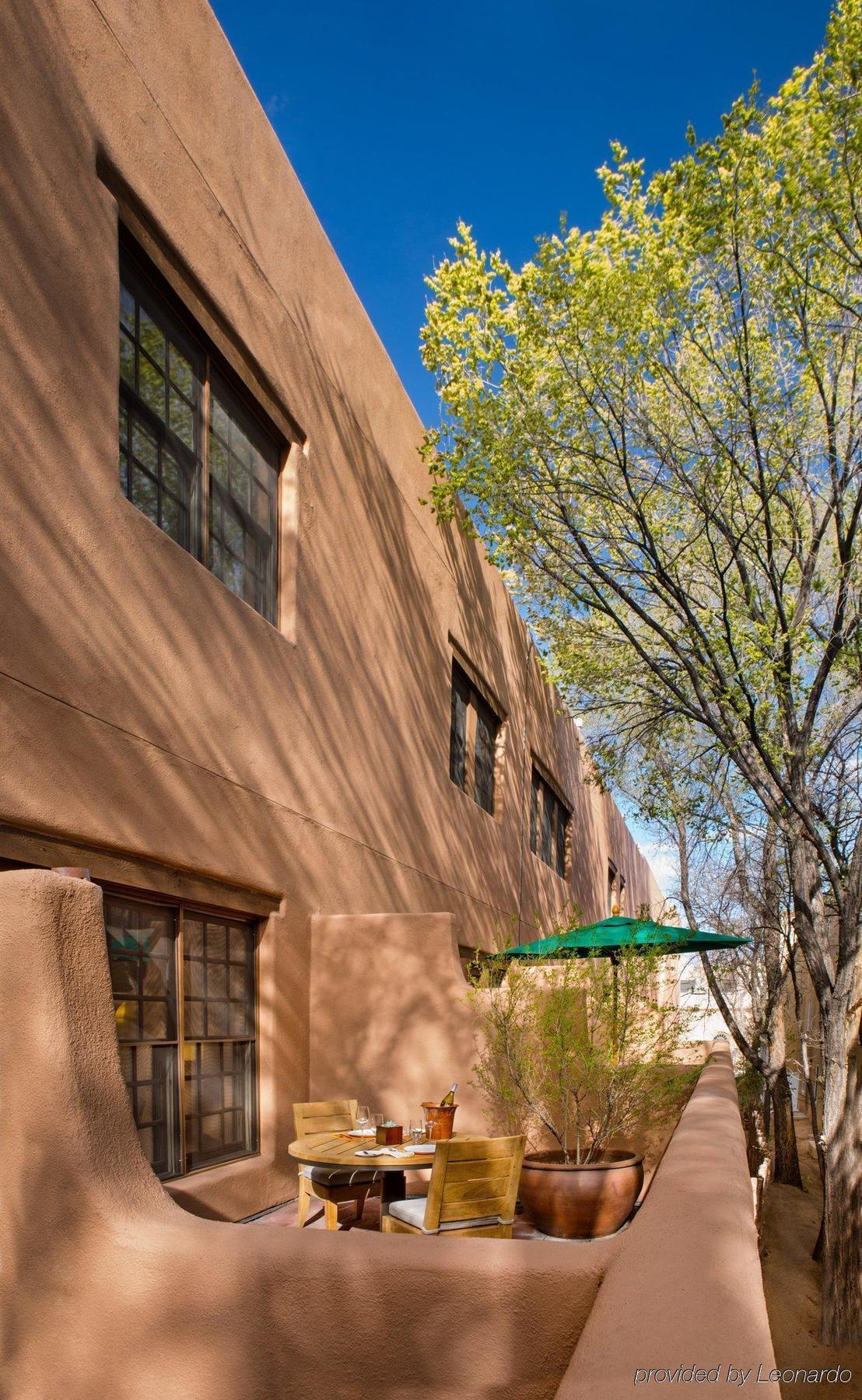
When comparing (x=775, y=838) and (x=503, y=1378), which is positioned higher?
(x=775, y=838)

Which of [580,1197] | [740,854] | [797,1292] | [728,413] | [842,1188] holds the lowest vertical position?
[797,1292]

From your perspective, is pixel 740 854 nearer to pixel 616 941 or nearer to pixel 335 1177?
pixel 616 941

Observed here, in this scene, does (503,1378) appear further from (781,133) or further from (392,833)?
(781,133)

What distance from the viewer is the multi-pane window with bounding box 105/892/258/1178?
231 inches

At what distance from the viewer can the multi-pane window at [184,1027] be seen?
5859mm

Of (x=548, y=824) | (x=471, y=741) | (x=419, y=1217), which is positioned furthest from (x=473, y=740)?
(x=419, y=1217)

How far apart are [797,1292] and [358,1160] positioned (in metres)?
10.9

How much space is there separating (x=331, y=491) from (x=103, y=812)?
473 centimetres

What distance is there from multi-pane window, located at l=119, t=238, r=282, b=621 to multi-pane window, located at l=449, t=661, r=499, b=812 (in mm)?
5771

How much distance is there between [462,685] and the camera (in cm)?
1465

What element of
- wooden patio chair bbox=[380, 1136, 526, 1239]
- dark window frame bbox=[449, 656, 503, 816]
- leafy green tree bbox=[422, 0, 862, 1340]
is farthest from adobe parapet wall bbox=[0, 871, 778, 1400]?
dark window frame bbox=[449, 656, 503, 816]

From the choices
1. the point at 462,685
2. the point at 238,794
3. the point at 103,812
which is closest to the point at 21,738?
the point at 103,812

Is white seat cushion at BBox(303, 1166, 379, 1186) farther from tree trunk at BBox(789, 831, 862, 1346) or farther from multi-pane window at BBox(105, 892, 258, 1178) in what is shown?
tree trunk at BBox(789, 831, 862, 1346)

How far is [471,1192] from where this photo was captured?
5.72 m
